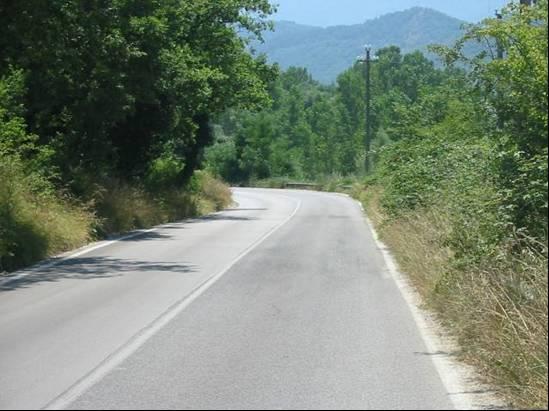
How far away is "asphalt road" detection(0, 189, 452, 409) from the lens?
327 inches

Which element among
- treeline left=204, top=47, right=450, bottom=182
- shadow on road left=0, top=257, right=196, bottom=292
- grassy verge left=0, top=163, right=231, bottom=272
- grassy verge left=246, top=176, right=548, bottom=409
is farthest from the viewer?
treeline left=204, top=47, right=450, bottom=182

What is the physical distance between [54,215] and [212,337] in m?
12.3

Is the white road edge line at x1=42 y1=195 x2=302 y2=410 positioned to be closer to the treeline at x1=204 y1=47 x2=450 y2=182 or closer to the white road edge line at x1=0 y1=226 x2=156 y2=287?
the white road edge line at x1=0 y1=226 x2=156 y2=287

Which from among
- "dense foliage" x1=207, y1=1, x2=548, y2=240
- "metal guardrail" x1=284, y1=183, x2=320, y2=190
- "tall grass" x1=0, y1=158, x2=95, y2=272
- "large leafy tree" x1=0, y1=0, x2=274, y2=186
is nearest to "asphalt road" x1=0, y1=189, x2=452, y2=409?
"tall grass" x1=0, y1=158, x2=95, y2=272

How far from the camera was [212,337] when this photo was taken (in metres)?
11.1

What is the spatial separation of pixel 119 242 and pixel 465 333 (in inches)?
625

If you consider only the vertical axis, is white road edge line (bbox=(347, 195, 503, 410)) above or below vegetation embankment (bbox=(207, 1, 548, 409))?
below

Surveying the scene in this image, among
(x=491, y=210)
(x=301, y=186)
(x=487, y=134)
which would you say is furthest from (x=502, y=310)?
(x=301, y=186)

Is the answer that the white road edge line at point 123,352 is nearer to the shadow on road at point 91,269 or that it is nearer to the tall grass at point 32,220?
the shadow on road at point 91,269

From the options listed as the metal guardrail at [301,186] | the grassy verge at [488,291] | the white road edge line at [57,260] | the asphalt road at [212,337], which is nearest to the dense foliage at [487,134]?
the grassy verge at [488,291]

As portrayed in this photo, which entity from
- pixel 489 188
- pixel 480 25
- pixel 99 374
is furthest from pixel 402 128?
pixel 99 374

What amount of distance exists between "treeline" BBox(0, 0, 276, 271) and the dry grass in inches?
357

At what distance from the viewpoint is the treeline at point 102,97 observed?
2056 centimetres

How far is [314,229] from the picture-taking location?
31.7 m
